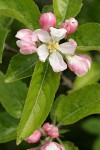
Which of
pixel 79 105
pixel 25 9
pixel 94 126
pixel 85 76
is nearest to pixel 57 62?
pixel 25 9

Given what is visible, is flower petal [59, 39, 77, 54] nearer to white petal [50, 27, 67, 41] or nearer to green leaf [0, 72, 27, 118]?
white petal [50, 27, 67, 41]

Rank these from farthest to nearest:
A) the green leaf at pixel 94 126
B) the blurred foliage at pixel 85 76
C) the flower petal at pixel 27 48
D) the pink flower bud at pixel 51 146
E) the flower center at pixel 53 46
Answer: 1. the green leaf at pixel 94 126
2. the blurred foliage at pixel 85 76
3. the pink flower bud at pixel 51 146
4. the flower center at pixel 53 46
5. the flower petal at pixel 27 48

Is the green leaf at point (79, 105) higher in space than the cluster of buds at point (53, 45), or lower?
lower

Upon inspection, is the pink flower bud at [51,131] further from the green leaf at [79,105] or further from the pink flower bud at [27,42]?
the pink flower bud at [27,42]

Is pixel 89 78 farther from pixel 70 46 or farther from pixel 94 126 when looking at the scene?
pixel 70 46


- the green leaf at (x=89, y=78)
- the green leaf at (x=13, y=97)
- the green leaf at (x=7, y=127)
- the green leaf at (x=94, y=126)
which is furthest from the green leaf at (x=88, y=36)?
the green leaf at (x=94, y=126)

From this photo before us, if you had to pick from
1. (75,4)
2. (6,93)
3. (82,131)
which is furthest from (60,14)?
(82,131)

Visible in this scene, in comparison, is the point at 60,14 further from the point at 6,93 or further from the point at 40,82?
the point at 6,93
